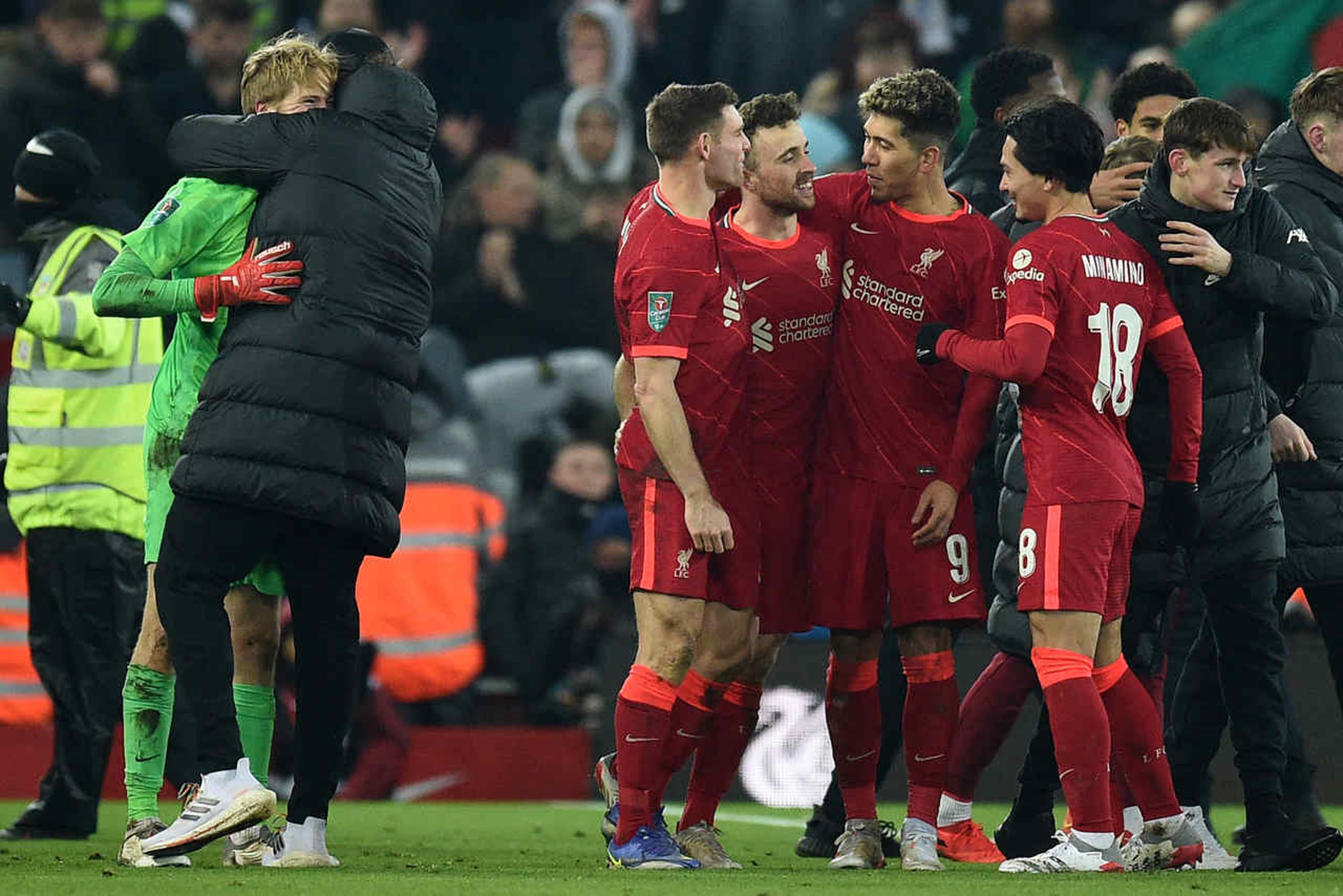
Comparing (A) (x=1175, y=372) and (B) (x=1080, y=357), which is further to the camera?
(A) (x=1175, y=372)

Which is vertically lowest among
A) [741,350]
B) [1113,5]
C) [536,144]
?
[741,350]

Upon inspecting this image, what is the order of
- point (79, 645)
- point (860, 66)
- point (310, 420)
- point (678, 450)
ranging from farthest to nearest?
point (860, 66)
point (79, 645)
point (678, 450)
point (310, 420)

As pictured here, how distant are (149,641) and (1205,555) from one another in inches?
115

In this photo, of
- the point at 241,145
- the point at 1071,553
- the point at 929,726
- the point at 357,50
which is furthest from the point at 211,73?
the point at 1071,553

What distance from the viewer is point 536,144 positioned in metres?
13.9

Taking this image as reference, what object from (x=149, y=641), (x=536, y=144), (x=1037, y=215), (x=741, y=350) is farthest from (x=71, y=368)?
(x=536, y=144)

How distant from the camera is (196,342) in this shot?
20.3ft

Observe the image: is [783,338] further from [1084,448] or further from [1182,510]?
[1182,510]

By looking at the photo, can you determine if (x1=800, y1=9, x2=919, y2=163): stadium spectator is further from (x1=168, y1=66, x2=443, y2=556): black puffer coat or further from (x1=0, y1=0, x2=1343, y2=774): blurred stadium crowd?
(x1=168, y1=66, x2=443, y2=556): black puffer coat

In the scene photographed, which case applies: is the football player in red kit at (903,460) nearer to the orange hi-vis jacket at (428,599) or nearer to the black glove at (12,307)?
the black glove at (12,307)

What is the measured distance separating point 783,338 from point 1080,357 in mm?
903

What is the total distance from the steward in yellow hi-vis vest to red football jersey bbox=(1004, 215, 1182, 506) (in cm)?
322

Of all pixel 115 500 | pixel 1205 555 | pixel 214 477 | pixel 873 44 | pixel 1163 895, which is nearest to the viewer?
pixel 1163 895

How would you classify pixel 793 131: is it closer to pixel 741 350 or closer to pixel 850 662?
pixel 741 350
